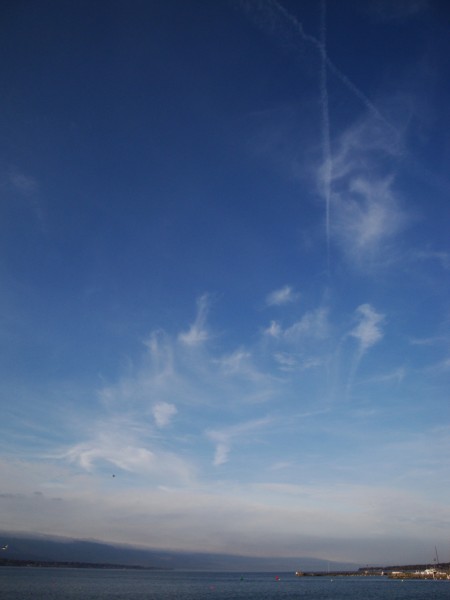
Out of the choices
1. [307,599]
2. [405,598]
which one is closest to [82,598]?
[307,599]

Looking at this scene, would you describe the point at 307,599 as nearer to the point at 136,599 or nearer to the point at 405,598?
the point at 405,598

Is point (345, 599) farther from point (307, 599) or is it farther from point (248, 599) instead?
point (248, 599)

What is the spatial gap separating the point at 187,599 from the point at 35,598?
3505 centimetres

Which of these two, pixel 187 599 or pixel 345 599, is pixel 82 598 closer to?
pixel 187 599

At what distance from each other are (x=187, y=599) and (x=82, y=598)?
2472 centimetres

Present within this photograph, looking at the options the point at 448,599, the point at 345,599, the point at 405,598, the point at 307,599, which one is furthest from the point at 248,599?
the point at 448,599

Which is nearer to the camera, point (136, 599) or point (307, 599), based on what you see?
point (136, 599)

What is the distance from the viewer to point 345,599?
347 feet

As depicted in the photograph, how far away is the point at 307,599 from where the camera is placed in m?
105

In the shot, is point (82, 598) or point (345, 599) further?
point (345, 599)

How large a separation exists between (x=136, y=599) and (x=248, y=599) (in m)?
28.3

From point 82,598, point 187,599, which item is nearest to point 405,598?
point 187,599

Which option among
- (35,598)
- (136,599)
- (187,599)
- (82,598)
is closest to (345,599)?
(187,599)

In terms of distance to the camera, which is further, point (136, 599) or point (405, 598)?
point (405, 598)
